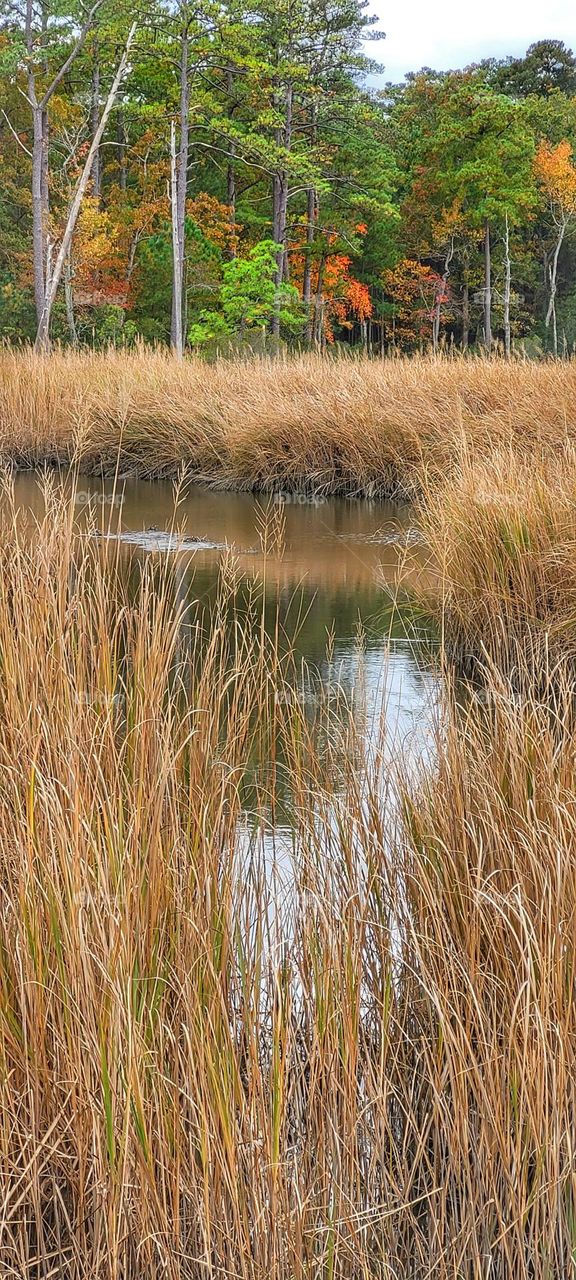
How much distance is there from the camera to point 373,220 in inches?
1315

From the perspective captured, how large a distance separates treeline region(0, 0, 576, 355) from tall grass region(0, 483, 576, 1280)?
53.3 feet

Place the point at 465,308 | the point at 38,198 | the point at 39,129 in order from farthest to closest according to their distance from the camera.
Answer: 1. the point at 465,308
2. the point at 38,198
3. the point at 39,129

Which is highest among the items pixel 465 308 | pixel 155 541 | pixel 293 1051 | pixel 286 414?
pixel 465 308

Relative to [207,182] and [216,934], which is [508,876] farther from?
[207,182]

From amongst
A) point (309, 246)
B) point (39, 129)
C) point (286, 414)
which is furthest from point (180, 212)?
point (286, 414)

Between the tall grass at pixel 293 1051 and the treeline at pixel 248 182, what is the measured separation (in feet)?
53.3

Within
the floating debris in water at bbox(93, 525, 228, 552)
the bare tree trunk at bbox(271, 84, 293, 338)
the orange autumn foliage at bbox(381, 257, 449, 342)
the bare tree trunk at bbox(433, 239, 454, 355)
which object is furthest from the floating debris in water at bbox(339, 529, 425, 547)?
the orange autumn foliage at bbox(381, 257, 449, 342)

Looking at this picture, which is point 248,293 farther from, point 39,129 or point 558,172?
point 558,172

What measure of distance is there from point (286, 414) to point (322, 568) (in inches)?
149

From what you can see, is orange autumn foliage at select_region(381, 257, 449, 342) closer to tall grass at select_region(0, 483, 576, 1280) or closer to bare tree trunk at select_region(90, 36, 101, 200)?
bare tree trunk at select_region(90, 36, 101, 200)

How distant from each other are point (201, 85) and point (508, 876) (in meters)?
28.2

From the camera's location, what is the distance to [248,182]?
31.5 metres

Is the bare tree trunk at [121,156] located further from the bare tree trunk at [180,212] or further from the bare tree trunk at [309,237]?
the bare tree trunk at [180,212]

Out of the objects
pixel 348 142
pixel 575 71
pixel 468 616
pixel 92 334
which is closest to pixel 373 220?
pixel 348 142
